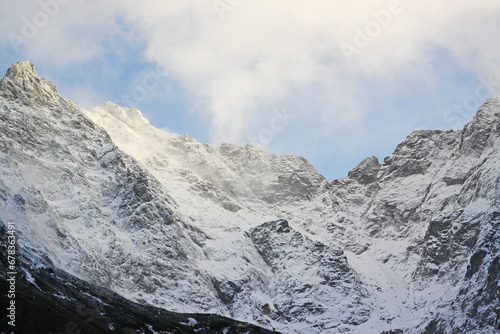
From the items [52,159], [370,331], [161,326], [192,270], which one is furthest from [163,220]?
[161,326]

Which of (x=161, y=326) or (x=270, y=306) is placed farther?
(x=270, y=306)

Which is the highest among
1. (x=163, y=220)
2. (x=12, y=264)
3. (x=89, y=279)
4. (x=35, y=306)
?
(x=163, y=220)

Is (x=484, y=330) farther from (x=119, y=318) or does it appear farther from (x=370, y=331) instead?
(x=119, y=318)

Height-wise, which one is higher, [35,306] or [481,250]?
[481,250]

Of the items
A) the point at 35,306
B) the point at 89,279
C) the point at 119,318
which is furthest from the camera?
the point at 89,279

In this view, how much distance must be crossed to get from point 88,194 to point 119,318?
3282 inches

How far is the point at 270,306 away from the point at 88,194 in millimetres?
62025

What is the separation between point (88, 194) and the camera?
192 metres

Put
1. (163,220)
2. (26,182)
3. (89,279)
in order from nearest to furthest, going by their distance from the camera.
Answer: (89,279), (26,182), (163,220)

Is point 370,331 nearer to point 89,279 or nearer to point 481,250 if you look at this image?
point 481,250

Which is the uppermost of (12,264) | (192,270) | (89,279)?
(192,270)

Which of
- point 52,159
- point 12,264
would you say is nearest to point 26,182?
point 52,159

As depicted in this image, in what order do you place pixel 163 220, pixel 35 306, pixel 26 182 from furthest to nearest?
pixel 163 220, pixel 26 182, pixel 35 306

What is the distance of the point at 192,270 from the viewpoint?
18788 centimetres
